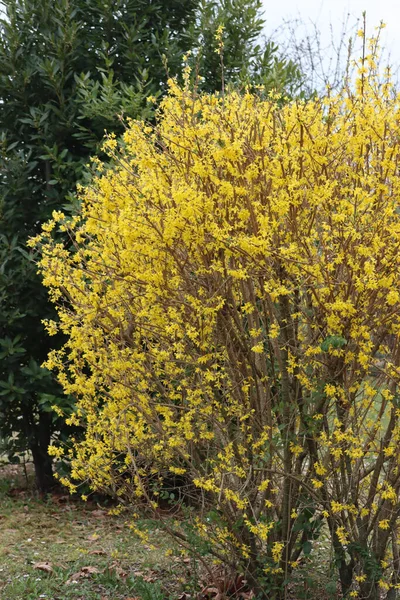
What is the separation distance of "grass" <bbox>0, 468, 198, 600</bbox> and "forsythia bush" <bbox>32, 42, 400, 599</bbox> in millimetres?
772

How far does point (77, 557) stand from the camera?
530 centimetres

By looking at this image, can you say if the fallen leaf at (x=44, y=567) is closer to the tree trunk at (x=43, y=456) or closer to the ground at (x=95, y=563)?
the ground at (x=95, y=563)

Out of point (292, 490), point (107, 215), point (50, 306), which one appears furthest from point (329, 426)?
point (50, 306)

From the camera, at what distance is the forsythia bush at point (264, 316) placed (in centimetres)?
348

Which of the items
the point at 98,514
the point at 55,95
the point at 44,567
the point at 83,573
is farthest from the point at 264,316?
the point at 55,95

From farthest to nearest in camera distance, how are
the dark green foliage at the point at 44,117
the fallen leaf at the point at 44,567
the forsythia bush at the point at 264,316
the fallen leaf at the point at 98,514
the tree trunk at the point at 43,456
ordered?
the tree trunk at the point at 43,456, the fallen leaf at the point at 98,514, the dark green foliage at the point at 44,117, the fallen leaf at the point at 44,567, the forsythia bush at the point at 264,316

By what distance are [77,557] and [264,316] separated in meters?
2.47

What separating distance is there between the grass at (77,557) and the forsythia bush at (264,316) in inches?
30.4

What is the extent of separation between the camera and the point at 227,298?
12.5 ft

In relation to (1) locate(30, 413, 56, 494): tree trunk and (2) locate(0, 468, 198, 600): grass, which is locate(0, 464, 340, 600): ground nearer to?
(2) locate(0, 468, 198, 600): grass

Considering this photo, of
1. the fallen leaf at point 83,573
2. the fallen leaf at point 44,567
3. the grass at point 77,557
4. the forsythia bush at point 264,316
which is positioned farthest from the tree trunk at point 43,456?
the forsythia bush at point 264,316

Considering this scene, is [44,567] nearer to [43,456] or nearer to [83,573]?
[83,573]

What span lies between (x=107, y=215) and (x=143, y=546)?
9.40 ft

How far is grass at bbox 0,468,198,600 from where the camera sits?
4605mm
